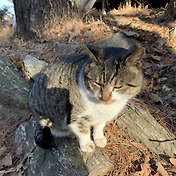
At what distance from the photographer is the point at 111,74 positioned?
1.80m

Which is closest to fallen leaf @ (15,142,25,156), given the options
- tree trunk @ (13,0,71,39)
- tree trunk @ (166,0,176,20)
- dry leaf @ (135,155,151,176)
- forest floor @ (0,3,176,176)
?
forest floor @ (0,3,176,176)

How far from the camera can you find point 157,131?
Result: 2334mm

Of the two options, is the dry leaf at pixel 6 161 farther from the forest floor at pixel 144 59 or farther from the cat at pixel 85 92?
the cat at pixel 85 92

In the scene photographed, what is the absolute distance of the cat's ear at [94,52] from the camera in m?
1.78

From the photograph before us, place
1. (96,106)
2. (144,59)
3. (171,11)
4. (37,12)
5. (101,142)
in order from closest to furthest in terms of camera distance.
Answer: (96,106) < (101,142) < (144,59) < (171,11) < (37,12)

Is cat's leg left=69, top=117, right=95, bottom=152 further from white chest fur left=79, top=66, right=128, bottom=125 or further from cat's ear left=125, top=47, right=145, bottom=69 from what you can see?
cat's ear left=125, top=47, right=145, bottom=69

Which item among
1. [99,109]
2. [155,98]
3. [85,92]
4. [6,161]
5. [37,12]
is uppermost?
[37,12]

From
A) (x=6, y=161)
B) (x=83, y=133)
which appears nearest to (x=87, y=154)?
(x=83, y=133)

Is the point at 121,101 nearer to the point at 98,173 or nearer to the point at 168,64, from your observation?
the point at 98,173

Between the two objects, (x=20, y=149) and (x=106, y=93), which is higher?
(x=106, y=93)

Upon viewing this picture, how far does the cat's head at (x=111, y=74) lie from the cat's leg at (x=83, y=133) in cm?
41

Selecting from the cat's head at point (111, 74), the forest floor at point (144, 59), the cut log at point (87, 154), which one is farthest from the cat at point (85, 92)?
the forest floor at point (144, 59)

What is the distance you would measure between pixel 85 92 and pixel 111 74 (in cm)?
38

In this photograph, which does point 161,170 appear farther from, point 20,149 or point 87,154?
point 20,149
